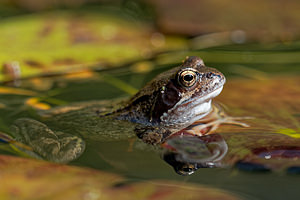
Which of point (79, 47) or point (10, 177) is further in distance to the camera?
point (79, 47)

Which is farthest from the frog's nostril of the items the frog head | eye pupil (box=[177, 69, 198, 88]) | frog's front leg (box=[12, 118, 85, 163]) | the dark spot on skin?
frog's front leg (box=[12, 118, 85, 163])

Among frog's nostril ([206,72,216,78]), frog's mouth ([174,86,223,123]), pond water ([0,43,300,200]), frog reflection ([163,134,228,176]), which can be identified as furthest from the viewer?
frog's mouth ([174,86,223,123])

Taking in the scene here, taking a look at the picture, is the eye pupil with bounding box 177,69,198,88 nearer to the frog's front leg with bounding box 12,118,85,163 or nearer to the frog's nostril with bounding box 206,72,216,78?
the frog's nostril with bounding box 206,72,216,78

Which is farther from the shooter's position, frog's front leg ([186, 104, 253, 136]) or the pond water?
frog's front leg ([186, 104, 253, 136])

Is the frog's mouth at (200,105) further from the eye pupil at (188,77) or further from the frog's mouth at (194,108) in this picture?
the eye pupil at (188,77)

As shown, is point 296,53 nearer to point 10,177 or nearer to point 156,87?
point 156,87

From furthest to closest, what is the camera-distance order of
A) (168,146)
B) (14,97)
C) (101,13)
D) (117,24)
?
1. (101,13)
2. (117,24)
3. (14,97)
4. (168,146)

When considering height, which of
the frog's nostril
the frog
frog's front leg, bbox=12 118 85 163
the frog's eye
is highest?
the frog's nostril

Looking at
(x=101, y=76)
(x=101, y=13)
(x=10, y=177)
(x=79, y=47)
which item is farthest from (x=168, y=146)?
(x=101, y=13)
